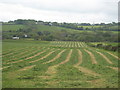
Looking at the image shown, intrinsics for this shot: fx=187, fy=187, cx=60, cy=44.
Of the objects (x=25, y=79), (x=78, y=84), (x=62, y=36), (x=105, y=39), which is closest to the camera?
(x=78, y=84)

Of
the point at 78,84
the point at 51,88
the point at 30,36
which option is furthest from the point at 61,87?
the point at 30,36

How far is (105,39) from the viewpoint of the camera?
4232 inches

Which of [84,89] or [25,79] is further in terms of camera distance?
[25,79]

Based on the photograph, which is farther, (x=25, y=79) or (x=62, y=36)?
(x=62, y=36)

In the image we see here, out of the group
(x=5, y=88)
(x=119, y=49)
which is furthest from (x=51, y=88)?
(x=119, y=49)

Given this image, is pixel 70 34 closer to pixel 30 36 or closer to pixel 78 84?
pixel 30 36

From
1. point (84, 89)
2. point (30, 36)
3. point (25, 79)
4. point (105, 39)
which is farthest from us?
point (30, 36)

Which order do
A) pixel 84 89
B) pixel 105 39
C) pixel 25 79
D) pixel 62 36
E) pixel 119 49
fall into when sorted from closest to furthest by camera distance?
pixel 84 89 → pixel 25 79 → pixel 119 49 → pixel 105 39 → pixel 62 36

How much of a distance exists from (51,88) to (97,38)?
10436 cm

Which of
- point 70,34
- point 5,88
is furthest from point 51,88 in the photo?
point 70,34

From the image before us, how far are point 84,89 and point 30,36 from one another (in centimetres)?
11301

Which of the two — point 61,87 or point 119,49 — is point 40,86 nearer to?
point 61,87

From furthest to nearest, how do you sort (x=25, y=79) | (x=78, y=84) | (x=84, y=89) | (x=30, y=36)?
(x=30, y=36) < (x=25, y=79) < (x=78, y=84) < (x=84, y=89)

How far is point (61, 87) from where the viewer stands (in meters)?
11.7
